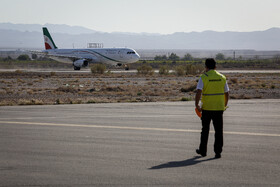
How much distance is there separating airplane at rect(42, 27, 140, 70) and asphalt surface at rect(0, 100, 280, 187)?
138 ft

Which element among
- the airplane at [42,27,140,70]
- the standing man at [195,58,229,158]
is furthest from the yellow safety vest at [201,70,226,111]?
the airplane at [42,27,140,70]

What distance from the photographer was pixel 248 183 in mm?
6785

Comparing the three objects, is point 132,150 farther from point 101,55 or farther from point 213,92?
point 101,55

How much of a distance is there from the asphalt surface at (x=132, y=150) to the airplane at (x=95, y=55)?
42.2 metres

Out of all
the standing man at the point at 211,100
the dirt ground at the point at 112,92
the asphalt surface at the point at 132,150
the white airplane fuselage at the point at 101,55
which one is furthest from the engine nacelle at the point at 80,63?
the standing man at the point at 211,100

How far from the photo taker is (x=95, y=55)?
59.2 meters

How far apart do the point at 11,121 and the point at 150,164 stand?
681 cm

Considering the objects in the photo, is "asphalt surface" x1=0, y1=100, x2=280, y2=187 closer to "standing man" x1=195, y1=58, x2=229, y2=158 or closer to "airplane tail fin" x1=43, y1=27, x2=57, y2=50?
"standing man" x1=195, y1=58, x2=229, y2=158

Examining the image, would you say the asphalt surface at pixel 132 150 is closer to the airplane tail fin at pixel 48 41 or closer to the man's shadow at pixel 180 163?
the man's shadow at pixel 180 163

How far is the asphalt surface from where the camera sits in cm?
707

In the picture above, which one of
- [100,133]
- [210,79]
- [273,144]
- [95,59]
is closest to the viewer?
[210,79]

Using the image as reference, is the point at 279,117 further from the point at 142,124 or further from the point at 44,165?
the point at 44,165

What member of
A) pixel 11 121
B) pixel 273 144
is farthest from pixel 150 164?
pixel 11 121

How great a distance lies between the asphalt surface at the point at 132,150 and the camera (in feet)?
23.2
